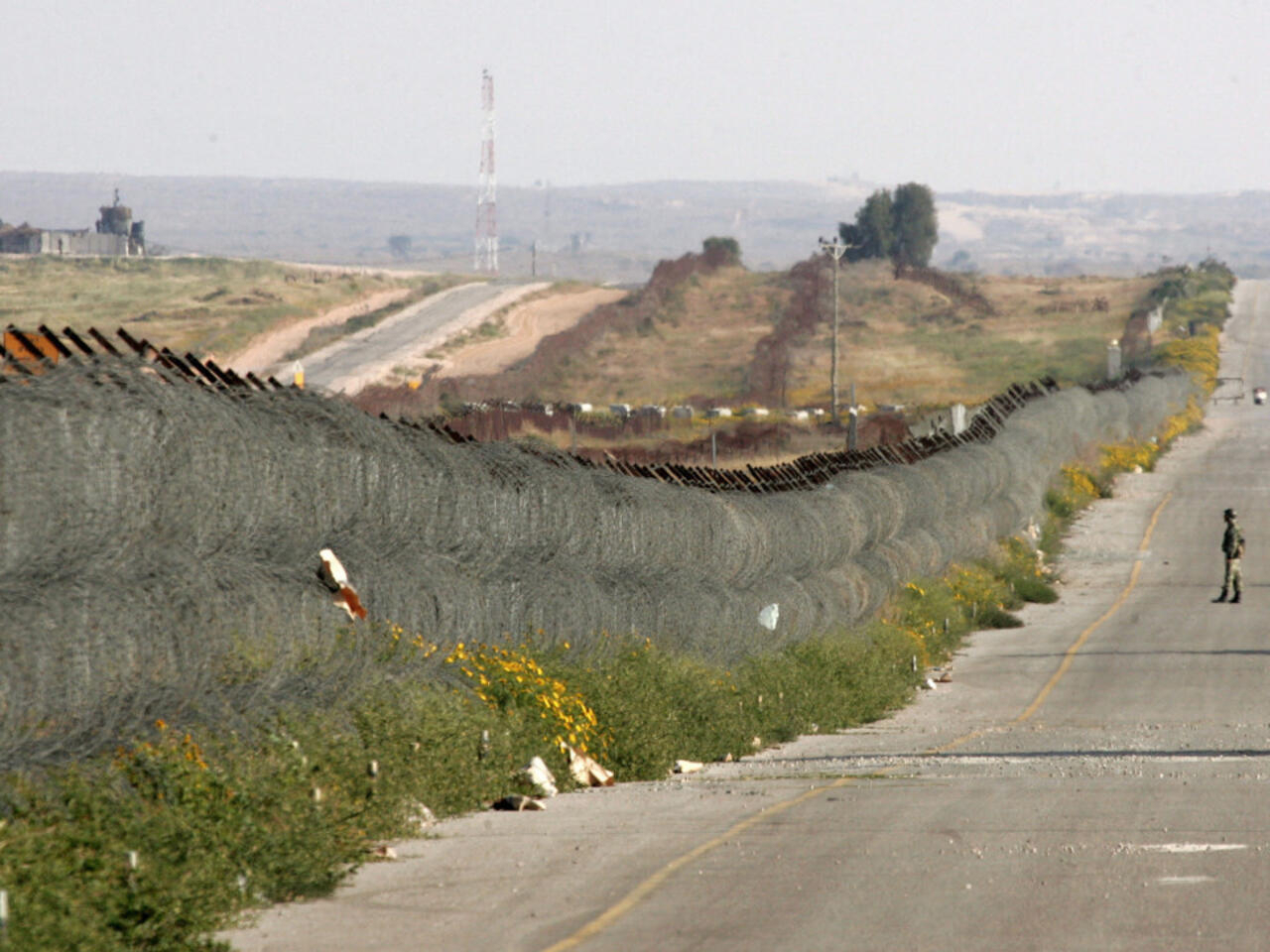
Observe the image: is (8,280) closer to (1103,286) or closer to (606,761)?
(1103,286)

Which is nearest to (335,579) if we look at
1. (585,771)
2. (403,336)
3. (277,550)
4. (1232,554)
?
(277,550)

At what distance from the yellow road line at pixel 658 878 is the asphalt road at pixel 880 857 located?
0.02m

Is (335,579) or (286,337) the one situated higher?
(335,579)

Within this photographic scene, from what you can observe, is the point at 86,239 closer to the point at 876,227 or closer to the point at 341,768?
the point at 876,227

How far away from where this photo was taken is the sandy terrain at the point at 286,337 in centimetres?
11331

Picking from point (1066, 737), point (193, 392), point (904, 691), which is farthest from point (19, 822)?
point (904, 691)

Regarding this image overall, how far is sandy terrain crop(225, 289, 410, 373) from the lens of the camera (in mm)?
113312

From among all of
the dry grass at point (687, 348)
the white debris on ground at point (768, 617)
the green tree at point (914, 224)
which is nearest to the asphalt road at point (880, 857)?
the white debris on ground at point (768, 617)

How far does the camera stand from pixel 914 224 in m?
192

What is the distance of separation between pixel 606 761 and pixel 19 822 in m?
8.55

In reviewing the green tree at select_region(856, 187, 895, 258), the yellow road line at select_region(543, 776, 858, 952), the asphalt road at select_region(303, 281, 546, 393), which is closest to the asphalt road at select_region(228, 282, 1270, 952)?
the yellow road line at select_region(543, 776, 858, 952)

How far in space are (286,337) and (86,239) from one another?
5974 cm

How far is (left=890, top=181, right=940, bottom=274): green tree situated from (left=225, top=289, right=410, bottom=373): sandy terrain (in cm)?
6054

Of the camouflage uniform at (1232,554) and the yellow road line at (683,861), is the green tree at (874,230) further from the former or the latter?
the yellow road line at (683,861)
